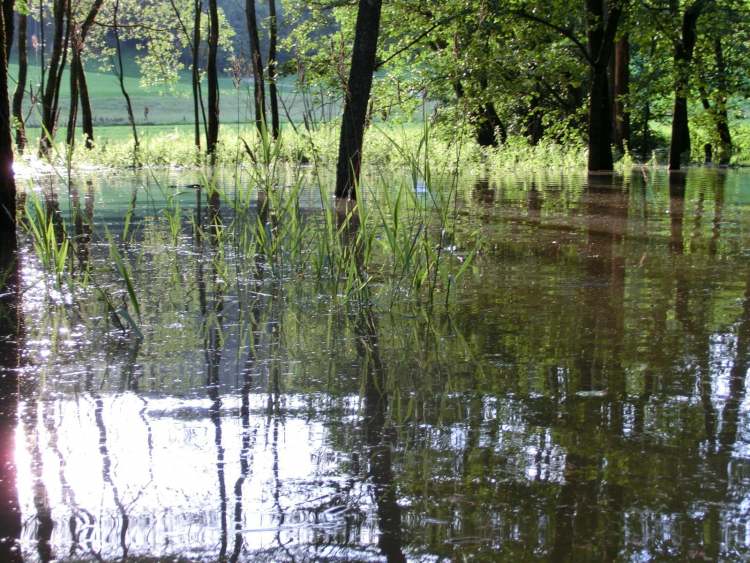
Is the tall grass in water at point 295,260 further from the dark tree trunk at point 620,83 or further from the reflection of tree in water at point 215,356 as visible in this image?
the dark tree trunk at point 620,83

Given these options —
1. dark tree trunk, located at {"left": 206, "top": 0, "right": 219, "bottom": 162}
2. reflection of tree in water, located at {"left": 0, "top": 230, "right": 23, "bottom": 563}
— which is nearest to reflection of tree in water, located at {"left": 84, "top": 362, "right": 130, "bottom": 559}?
reflection of tree in water, located at {"left": 0, "top": 230, "right": 23, "bottom": 563}

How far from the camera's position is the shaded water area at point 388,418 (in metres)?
1.65

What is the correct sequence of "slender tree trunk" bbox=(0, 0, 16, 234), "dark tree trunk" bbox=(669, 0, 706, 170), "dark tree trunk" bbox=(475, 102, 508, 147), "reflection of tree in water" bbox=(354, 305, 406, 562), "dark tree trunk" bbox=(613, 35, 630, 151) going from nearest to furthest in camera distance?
"reflection of tree in water" bbox=(354, 305, 406, 562)
"slender tree trunk" bbox=(0, 0, 16, 234)
"dark tree trunk" bbox=(669, 0, 706, 170)
"dark tree trunk" bbox=(613, 35, 630, 151)
"dark tree trunk" bbox=(475, 102, 508, 147)

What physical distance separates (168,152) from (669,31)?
39.0ft

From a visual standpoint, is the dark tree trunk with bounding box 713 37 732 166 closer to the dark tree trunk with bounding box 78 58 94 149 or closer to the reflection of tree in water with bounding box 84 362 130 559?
the dark tree trunk with bounding box 78 58 94 149

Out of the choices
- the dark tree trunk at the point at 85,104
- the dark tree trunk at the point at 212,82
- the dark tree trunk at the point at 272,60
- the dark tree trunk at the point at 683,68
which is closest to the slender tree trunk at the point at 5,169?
the dark tree trunk at the point at 272,60

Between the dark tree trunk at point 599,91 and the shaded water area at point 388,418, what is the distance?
40.2 feet

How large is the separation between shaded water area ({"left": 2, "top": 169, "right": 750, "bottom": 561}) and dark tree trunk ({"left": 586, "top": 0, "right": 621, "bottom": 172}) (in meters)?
12.3

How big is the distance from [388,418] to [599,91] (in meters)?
15.2

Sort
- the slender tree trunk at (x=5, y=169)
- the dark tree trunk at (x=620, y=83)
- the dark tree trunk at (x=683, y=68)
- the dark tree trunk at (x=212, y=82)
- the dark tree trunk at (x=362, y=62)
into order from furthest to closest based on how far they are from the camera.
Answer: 1. the dark tree trunk at (x=212, y=82)
2. the dark tree trunk at (x=620, y=83)
3. the dark tree trunk at (x=683, y=68)
4. the dark tree trunk at (x=362, y=62)
5. the slender tree trunk at (x=5, y=169)

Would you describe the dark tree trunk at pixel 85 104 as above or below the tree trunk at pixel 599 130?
above

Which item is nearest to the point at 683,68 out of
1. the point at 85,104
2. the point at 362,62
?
the point at 362,62

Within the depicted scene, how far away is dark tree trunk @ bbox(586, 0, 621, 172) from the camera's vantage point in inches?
640

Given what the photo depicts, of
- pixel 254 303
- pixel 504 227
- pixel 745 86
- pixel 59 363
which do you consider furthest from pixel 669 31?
Answer: pixel 59 363
